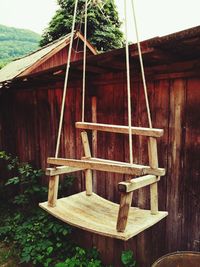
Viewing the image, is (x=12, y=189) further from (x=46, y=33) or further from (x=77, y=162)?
(x=46, y=33)

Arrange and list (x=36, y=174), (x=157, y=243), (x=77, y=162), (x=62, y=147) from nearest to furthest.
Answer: (x=77, y=162) < (x=157, y=243) < (x=62, y=147) < (x=36, y=174)

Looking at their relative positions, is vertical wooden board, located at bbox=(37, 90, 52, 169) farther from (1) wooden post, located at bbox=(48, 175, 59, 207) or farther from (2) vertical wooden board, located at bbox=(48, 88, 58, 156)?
(1) wooden post, located at bbox=(48, 175, 59, 207)

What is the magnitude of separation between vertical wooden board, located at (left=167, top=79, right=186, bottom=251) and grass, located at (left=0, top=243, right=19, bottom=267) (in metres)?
3.11

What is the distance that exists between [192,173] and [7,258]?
13.2ft

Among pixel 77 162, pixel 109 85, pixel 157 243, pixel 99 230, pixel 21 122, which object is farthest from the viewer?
pixel 21 122

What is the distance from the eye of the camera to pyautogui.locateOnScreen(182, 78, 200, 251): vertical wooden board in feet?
11.0

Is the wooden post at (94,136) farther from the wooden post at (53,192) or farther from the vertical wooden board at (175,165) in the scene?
the wooden post at (53,192)

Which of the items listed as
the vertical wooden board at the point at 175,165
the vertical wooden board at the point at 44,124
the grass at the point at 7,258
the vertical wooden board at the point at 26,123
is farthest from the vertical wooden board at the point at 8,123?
the vertical wooden board at the point at 175,165

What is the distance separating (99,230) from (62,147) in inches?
128

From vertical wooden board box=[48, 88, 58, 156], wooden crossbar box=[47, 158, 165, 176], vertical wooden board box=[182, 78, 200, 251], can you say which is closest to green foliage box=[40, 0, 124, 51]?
vertical wooden board box=[48, 88, 58, 156]

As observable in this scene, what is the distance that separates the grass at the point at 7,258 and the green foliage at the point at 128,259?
2.18 metres

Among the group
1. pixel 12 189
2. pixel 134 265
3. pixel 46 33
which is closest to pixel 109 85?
pixel 134 265

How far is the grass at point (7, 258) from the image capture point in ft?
17.1

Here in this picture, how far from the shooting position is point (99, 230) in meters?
2.51
